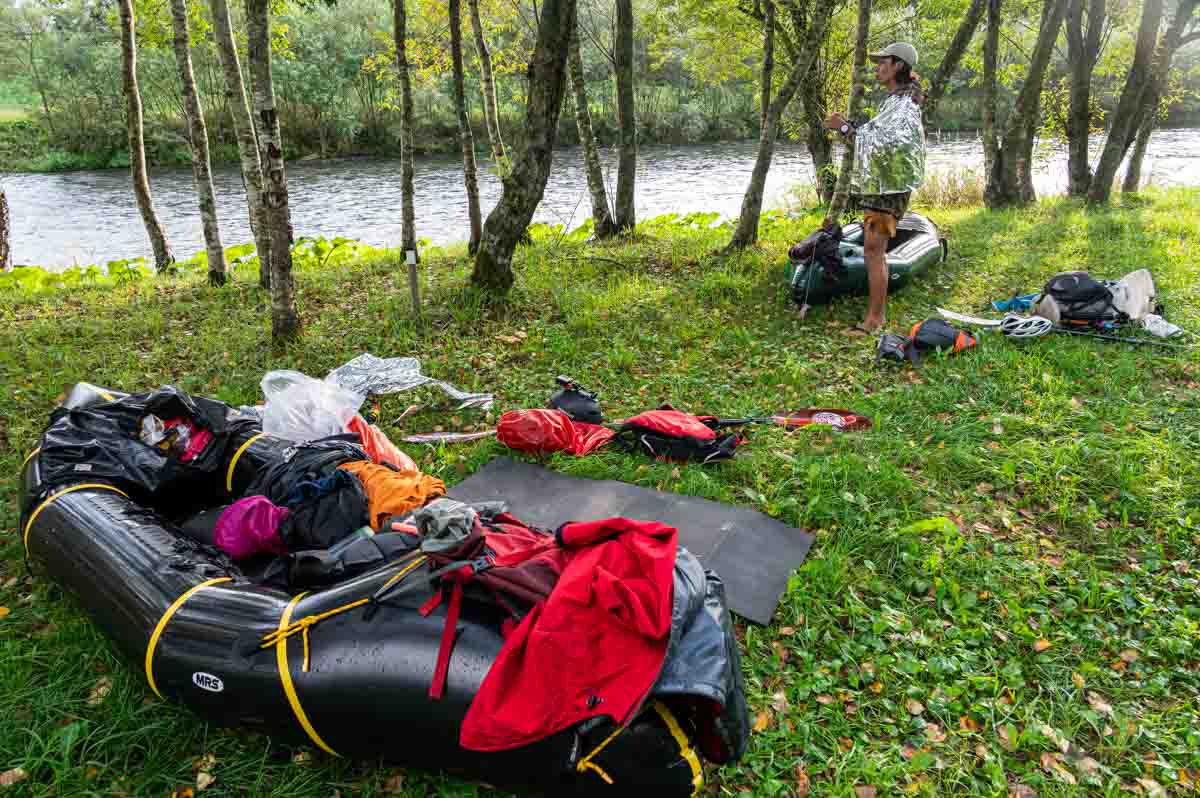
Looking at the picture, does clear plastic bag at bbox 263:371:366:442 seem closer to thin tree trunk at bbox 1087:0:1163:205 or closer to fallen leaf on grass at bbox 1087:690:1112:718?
fallen leaf on grass at bbox 1087:690:1112:718

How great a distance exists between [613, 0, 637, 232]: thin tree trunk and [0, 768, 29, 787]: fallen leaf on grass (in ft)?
30.0

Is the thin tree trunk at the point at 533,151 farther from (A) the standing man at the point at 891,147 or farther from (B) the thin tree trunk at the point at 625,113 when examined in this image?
(B) the thin tree trunk at the point at 625,113

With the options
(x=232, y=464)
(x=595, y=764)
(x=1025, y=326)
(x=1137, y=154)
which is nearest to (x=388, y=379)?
(x=232, y=464)

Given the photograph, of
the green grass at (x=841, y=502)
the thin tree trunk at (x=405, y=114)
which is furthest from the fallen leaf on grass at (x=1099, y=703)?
the thin tree trunk at (x=405, y=114)

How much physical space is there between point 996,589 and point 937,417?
1786 millimetres

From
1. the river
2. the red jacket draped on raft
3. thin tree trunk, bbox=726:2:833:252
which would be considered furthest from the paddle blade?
the river

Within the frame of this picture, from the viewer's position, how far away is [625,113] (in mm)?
9945

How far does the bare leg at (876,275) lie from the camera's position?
5.99 metres

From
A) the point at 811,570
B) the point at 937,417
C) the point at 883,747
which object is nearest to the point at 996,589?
the point at 811,570

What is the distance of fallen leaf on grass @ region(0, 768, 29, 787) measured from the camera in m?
2.42

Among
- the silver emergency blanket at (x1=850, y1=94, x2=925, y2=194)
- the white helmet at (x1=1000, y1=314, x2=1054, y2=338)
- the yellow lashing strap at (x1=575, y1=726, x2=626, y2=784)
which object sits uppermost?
the silver emergency blanket at (x1=850, y1=94, x2=925, y2=194)

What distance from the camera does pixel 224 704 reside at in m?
2.49

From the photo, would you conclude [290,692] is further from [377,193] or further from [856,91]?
[377,193]

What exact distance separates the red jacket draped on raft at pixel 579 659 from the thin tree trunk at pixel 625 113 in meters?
8.78
